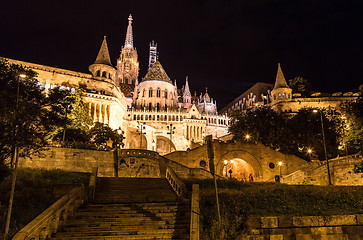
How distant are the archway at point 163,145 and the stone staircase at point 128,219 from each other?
164ft

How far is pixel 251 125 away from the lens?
4944 centimetres

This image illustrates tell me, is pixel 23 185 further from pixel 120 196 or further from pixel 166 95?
pixel 166 95

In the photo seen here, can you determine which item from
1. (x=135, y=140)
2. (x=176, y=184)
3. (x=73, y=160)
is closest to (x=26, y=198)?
(x=176, y=184)

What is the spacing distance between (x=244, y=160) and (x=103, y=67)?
3708 centimetres

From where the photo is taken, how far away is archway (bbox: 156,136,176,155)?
6788cm

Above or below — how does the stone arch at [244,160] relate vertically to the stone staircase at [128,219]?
above

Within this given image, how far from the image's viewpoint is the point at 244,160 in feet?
132

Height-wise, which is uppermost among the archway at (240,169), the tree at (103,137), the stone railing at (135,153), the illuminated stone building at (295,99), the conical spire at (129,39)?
the conical spire at (129,39)

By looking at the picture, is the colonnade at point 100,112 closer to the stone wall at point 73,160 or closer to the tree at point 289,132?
the tree at point 289,132

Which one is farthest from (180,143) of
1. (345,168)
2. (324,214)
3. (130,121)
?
(324,214)

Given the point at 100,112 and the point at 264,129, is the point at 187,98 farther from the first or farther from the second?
the point at 264,129

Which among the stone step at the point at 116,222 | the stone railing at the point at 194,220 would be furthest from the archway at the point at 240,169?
the stone step at the point at 116,222

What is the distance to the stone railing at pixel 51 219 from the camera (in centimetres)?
1024

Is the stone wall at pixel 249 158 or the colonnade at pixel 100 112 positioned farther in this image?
the colonnade at pixel 100 112
